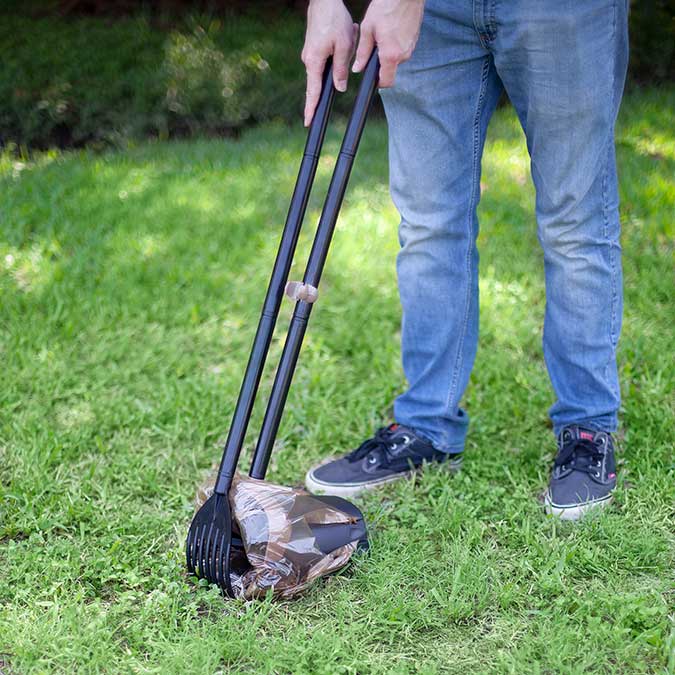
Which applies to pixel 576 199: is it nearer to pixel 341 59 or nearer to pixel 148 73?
pixel 341 59

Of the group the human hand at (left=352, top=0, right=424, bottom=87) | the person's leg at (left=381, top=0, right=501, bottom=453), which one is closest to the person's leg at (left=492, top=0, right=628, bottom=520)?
the person's leg at (left=381, top=0, right=501, bottom=453)

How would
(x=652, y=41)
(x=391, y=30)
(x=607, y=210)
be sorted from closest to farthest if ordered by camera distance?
(x=391, y=30) < (x=607, y=210) < (x=652, y=41)

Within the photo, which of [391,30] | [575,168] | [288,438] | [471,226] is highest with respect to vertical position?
[391,30]

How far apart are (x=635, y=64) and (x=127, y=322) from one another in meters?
5.03

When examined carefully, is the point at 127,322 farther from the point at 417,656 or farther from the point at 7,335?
the point at 417,656

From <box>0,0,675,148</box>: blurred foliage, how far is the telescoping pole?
15.1 ft

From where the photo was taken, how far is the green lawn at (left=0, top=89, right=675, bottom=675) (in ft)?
6.19

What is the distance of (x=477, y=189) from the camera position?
234cm

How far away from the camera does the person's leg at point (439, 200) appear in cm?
213

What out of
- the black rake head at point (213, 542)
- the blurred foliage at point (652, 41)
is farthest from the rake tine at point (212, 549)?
the blurred foliage at point (652, 41)

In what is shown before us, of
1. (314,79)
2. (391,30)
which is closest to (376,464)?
(314,79)

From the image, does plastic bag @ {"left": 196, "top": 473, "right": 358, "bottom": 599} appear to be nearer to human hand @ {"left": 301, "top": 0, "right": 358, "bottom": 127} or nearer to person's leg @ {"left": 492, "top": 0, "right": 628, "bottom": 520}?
person's leg @ {"left": 492, "top": 0, "right": 628, "bottom": 520}

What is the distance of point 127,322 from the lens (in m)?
3.42

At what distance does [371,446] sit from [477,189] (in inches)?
31.9
